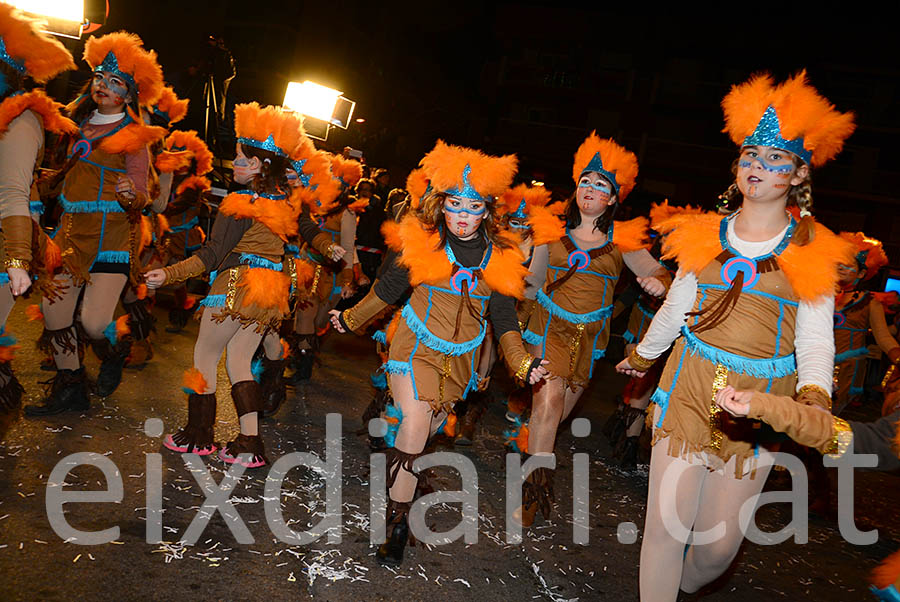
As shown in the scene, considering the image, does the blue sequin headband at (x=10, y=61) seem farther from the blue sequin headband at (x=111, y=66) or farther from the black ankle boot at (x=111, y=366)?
the black ankle boot at (x=111, y=366)

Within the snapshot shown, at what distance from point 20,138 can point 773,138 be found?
403 cm

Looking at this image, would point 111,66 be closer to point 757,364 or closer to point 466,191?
point 466,191

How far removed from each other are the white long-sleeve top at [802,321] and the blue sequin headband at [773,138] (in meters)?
0.35

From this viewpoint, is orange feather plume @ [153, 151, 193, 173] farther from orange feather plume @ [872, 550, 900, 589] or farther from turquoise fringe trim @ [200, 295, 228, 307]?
orange feather plume @ [872, 550, 900, 589]

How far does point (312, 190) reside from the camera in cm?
671

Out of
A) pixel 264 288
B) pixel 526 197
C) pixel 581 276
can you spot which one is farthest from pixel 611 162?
pixel 264 288

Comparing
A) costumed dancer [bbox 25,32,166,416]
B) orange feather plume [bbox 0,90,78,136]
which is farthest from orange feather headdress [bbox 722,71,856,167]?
costumed dancer [bbox 25,32,166,416]

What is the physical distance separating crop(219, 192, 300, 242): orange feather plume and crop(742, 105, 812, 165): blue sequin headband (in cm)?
314

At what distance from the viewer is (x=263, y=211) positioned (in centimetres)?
498

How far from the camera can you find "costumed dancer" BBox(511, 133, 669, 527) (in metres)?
5.00

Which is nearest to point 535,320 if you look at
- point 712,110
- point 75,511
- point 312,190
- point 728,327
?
point 728,327

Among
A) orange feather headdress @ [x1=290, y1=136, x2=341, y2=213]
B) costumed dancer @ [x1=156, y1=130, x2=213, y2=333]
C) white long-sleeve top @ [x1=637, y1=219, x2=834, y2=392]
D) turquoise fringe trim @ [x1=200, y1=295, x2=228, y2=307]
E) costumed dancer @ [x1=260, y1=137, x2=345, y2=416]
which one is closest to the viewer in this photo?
white long-sleeve top @ [x1=637, y1=219, x2=834, y2=392]

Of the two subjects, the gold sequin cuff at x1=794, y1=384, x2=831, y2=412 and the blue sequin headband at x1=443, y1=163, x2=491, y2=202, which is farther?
the blue sequin headband at x1=443, y1=163, x2=491, y2=202

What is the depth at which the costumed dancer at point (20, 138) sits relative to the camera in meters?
3.94
